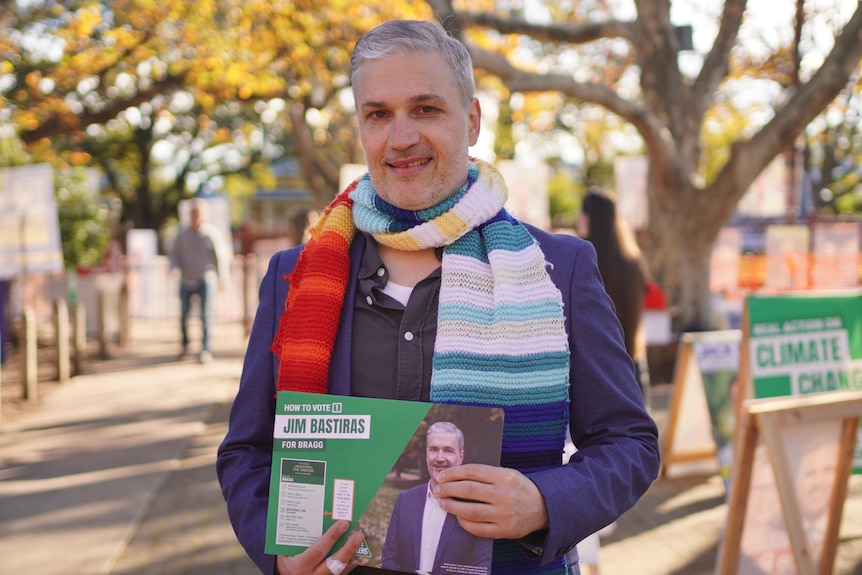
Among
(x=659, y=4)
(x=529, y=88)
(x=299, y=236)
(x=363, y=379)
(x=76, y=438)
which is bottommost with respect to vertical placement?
(x=76, y=438)

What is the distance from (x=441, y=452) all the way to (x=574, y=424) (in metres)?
0.42

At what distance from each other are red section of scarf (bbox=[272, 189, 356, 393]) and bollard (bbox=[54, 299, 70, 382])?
320 inches

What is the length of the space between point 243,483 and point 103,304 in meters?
10.9

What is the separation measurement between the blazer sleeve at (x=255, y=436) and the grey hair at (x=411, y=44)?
533 mm

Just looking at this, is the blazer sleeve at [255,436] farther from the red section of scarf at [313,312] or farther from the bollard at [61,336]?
the bollard at [61,336]

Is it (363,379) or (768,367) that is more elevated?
(363,379)

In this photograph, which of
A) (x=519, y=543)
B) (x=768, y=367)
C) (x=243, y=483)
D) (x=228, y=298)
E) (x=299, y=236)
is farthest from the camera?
(x=228, y=298)

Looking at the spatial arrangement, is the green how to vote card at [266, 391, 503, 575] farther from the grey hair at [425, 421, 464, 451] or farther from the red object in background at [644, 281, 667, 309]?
the red object in background at [644, 281, 667, 309]

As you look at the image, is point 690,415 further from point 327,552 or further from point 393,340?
point 327,552

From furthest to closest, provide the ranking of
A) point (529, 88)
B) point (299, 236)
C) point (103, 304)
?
point (103, 304)
point (299, 236)
point (529, 88)

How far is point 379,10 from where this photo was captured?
1390 centimetres

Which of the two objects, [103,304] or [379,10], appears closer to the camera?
[103,304]

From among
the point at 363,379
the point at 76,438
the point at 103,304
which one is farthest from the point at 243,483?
the point at 103,304

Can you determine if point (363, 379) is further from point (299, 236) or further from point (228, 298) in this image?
point (228, 298)
